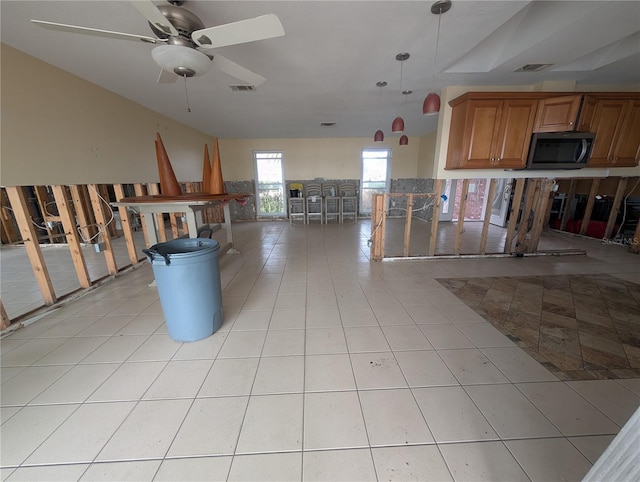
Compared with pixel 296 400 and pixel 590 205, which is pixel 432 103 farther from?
pixel 590 205

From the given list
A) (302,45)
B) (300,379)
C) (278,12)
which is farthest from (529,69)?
(300,379)

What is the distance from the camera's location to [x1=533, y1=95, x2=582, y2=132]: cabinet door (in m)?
Answer: 3.00

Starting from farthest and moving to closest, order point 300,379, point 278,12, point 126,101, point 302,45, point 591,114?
1. point 126,101
2. point 591,114
3. point 302,45
4. point 278,12
5. point 300,379

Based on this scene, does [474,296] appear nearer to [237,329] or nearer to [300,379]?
[300,379]

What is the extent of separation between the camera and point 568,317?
223 centimetres

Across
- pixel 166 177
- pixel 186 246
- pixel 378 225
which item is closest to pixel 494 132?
pixel 378 225

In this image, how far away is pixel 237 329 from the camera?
210 cm

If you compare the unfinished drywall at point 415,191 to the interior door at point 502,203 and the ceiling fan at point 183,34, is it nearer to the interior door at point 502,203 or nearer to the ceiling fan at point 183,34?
the interior door at point 502,203

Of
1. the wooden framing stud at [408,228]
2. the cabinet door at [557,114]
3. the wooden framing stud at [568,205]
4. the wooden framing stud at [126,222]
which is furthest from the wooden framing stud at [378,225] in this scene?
the wooden framing stud at [568,205]

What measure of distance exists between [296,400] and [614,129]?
5098 millimetres

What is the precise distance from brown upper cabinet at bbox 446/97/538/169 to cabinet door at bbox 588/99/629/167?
933mm

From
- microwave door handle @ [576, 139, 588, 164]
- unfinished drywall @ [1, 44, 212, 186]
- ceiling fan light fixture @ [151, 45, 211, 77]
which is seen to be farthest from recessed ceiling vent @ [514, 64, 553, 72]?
unfinished drywall @ [1, 44, 212, 186]

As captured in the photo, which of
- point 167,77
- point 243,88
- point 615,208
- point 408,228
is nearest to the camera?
point 167,77

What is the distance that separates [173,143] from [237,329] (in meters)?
4.41
